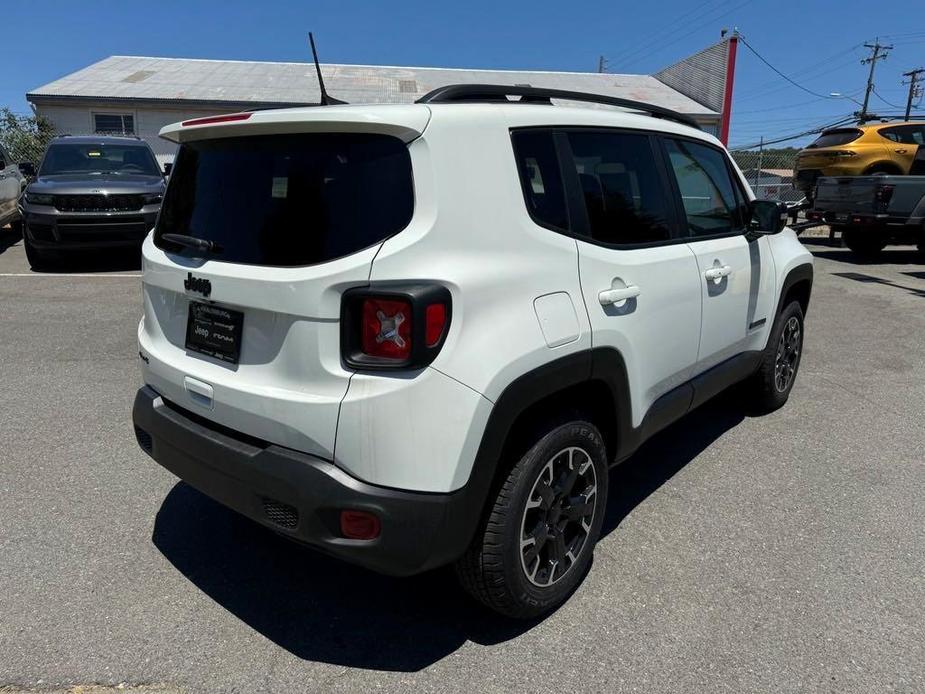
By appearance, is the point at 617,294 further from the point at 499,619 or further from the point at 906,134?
the point at 906,134

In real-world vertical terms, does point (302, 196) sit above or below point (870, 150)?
below

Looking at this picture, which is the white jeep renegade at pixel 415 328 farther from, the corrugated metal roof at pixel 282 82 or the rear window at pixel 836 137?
the corrugated metal roof at pixel 282 82

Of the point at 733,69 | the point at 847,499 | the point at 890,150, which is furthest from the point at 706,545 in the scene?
the point at 733,69

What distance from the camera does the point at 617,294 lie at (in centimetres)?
272

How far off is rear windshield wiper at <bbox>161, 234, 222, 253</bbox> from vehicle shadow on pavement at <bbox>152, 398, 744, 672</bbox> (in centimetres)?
137

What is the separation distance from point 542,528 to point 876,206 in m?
11.6

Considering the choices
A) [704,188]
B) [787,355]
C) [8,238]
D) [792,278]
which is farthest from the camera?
[8,238]

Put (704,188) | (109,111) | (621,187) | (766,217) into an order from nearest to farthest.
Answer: (621,187) < (704,188) < (766,217) < (109,111)

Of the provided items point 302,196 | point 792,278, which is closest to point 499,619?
point 302,196

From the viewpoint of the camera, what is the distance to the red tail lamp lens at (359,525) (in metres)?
2.11

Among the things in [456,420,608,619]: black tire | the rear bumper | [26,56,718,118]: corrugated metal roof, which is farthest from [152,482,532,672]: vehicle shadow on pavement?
[26,56,718,118]: corrugated metal roof

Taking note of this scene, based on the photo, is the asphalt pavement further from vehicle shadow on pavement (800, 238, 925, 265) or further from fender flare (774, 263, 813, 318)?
vehicle shadow on pavement (800, 238, 925, 265)

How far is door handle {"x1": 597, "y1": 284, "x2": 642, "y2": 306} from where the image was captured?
2662 mm

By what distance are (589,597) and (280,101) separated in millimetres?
23443
